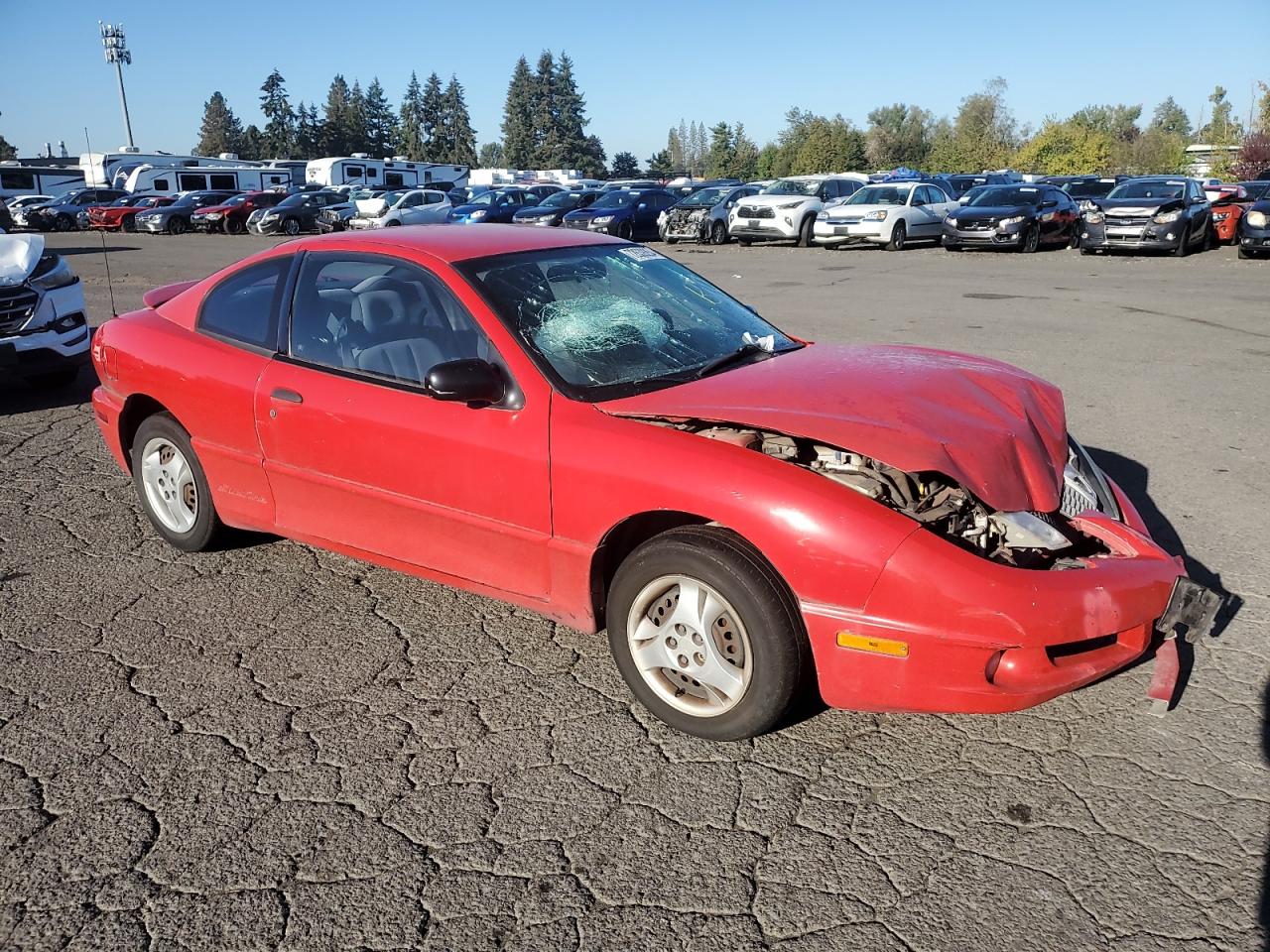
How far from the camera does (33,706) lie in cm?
355

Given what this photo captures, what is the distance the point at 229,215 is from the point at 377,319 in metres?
36.5

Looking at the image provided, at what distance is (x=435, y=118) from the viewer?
135m

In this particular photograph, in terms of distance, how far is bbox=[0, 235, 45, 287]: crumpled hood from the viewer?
25.7ft

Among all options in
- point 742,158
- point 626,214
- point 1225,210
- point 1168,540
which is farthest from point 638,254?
point 742,158

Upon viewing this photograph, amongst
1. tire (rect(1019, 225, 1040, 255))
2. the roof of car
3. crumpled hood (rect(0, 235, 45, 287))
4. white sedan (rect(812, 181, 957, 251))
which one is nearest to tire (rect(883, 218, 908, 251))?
white sedan (rect(812, 181, 957, 251))

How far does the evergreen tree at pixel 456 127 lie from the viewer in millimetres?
133625

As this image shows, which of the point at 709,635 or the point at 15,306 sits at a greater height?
the point at 15,306

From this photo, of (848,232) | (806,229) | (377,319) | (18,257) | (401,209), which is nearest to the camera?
(377,319)

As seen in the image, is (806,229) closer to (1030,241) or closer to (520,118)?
(1030,241)

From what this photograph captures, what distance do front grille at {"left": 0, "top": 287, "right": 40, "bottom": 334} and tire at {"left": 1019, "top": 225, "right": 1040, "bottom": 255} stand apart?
18890mm

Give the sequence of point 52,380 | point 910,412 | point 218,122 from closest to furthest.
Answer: point 910,412 → point 52,380 → point 218,122

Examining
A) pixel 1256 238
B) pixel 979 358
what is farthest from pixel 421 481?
pixel 1256 238

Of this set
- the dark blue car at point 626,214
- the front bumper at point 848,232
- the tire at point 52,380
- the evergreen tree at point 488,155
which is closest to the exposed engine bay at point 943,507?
the tire at point 52,380

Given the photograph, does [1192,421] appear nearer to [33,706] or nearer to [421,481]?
[421,481]
